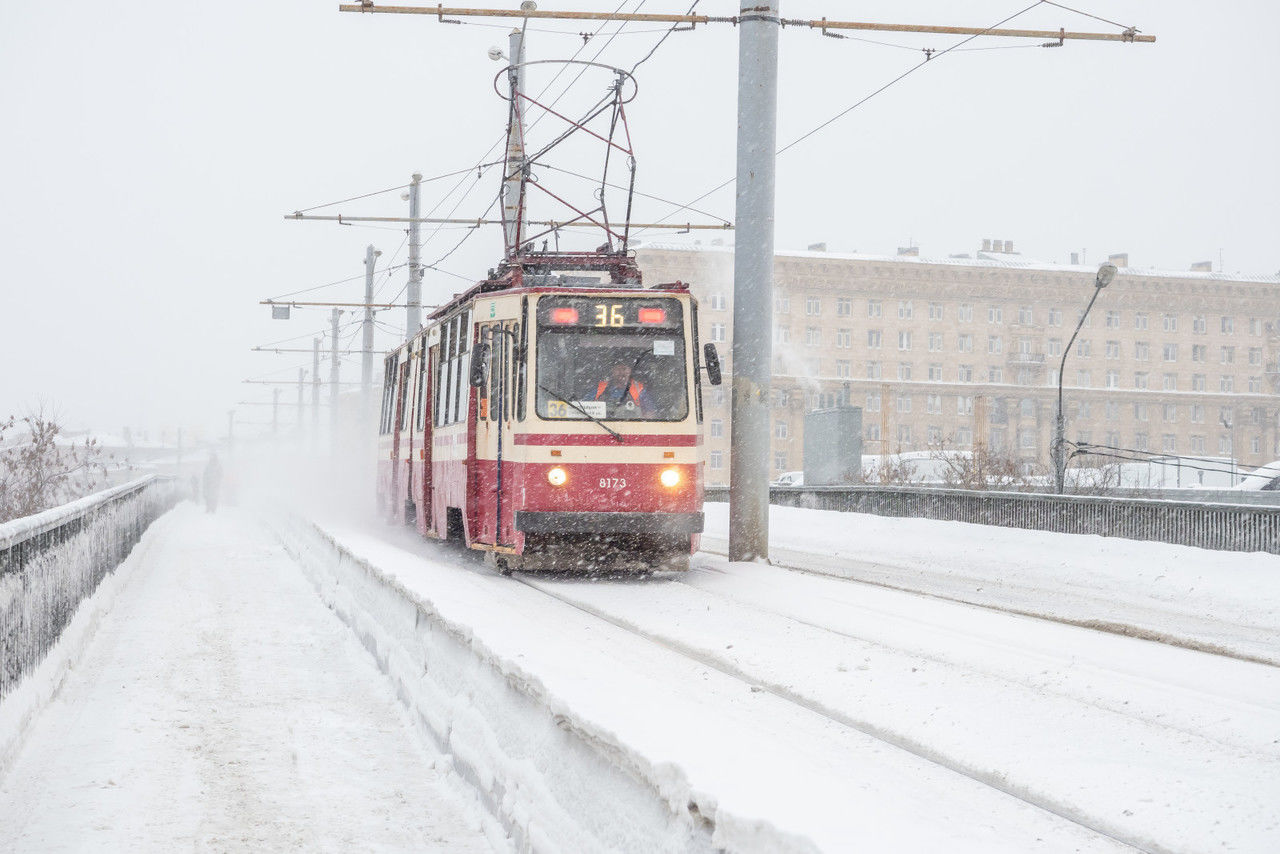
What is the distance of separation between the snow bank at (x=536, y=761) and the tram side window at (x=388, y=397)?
13658 millimetres

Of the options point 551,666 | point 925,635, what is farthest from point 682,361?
point 551,666

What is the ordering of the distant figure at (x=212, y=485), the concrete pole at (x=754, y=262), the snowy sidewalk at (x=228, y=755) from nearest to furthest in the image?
the snowy sidewalk at (x=228, y=755)
the concrete pole at (x=754, y=262)
the distant figure at (x=212, y=485)

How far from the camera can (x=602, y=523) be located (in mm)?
13773

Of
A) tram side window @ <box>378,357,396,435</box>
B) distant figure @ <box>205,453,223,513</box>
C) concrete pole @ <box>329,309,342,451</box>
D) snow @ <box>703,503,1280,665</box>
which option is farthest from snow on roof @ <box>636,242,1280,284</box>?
snow @ <box>703,503,1280,665</box>

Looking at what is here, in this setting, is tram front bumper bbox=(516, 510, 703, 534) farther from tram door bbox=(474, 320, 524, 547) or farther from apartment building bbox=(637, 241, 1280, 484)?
apartment building bbox=(637, 241, 1280, 484)

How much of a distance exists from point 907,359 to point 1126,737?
9526 cm

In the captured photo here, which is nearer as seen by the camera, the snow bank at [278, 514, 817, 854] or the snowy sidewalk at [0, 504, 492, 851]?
the snow bank at [278, 514, 817, 854]

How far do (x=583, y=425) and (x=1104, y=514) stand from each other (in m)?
5.31

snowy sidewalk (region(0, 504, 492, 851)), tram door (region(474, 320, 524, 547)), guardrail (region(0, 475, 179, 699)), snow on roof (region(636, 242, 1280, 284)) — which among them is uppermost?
snow on roof (region(636, 242, 1280, 284))

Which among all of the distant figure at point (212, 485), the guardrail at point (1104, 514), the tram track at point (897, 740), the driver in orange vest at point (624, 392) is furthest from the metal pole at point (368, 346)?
the tram track at point (897, 740)

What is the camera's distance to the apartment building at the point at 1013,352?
316 feet

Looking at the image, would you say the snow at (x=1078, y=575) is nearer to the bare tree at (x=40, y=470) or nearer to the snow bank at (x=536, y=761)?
the snow bank at (x=536, y=761)

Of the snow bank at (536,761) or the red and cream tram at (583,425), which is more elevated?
the red and cream tram at (583,425)

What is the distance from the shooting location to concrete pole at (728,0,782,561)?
15289 mm
